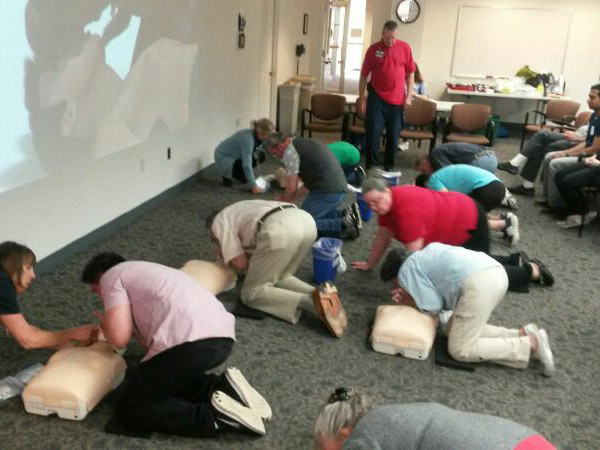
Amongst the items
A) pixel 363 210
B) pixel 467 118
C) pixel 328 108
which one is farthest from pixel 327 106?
pixel 363 210

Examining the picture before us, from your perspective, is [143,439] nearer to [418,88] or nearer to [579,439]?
[579,439]

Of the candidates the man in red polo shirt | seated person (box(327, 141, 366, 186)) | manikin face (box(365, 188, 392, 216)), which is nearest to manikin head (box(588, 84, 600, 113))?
the man in red polo shirt

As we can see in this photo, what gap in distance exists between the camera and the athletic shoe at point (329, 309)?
10.1ft

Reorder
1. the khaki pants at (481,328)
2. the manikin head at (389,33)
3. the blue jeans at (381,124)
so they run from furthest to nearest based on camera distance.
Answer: the blue jeans at (381,124), the manikin head at (389,33), the khaki pants at (481,328)

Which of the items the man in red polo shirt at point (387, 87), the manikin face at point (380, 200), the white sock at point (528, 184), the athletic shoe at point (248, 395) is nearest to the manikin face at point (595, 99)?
the white sock at point (528, 184)

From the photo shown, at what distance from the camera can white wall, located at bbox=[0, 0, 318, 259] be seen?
3.58 metres

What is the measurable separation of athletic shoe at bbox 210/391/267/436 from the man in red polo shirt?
4755 mm

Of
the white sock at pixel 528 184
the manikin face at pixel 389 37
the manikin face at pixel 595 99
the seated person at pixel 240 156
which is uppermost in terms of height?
the manikin face at pixel 389 37

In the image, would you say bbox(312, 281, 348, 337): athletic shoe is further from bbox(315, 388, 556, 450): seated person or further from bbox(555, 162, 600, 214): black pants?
bbox(555, 162, 600, 214): black pants

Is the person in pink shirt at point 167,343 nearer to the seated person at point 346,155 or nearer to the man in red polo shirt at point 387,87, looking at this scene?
the seated person at point 346,155

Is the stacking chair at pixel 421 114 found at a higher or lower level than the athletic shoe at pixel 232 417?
higher

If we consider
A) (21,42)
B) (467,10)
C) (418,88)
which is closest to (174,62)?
(21,42)

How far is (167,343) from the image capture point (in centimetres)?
221

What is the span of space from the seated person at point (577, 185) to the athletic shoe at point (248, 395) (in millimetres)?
3673
